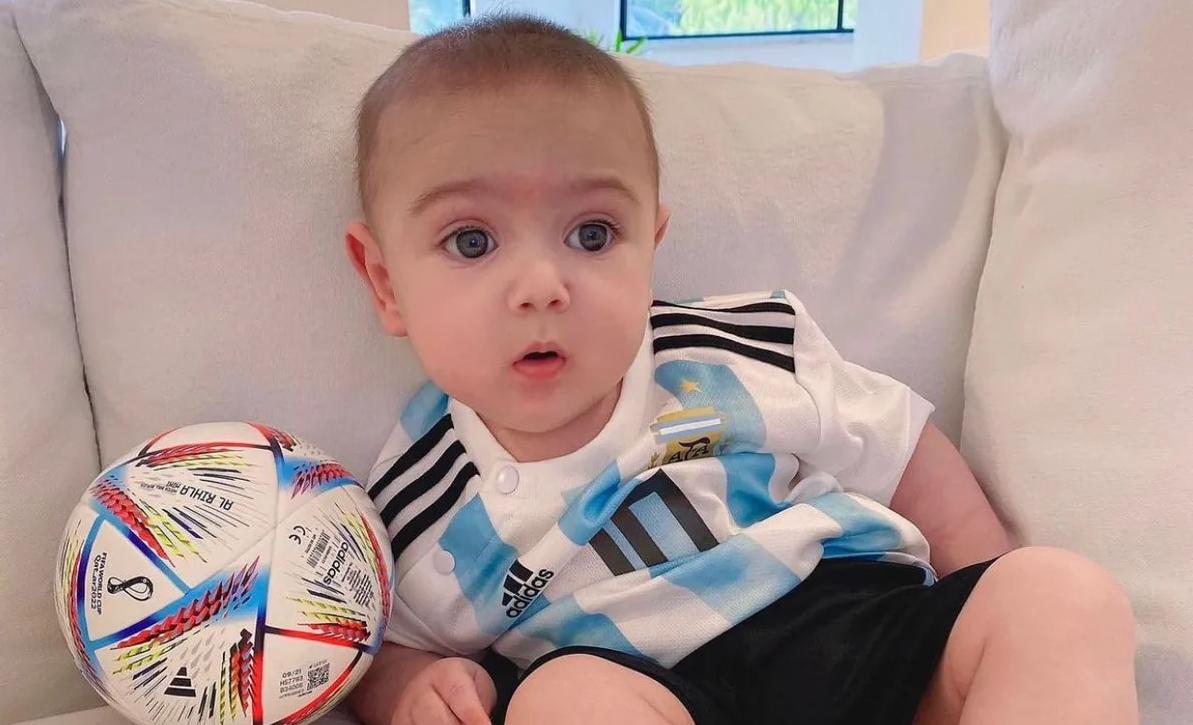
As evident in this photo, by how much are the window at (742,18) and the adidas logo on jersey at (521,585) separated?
2589mm

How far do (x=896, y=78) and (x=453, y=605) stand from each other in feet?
2.44

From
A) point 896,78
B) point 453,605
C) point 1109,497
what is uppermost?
point 896,78

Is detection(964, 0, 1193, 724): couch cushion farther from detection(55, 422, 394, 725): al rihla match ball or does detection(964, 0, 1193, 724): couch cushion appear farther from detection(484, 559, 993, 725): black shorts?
detection(55, 422, 394, 725): al rihla match ball

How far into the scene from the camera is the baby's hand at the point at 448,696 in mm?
797

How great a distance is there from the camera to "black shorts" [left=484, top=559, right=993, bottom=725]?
0.79 m

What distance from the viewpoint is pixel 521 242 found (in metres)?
0.81

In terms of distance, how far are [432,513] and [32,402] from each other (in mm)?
375

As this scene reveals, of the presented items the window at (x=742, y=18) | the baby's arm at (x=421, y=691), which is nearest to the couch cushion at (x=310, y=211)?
the baby's arm at (x=421, y=691)

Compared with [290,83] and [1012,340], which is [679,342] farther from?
[290,83]

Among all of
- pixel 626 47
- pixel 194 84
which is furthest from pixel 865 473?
pixel 626 47

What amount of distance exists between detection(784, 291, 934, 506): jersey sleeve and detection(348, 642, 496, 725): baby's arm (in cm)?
37

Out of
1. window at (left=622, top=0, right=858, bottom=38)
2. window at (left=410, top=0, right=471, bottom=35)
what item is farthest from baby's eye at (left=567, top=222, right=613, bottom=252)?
window at (left=622, top=0, right=858, bottom=38)

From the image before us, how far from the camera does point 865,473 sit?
3.15ft

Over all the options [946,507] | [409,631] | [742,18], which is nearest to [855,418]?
[946,507]
